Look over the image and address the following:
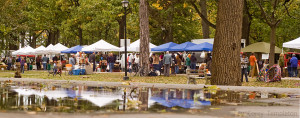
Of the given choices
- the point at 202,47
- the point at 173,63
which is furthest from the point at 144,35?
the point at 202,47

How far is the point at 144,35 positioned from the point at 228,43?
11.3 metres

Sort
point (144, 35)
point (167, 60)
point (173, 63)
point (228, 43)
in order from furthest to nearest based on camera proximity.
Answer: point (173, 63) → point (167, 60) → point (144, 35) → point (228, 43)

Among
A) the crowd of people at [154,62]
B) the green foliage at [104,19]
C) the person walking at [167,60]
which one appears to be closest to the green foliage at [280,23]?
the green foliage at [104,19]

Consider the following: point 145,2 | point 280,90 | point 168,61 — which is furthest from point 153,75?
point 280,90

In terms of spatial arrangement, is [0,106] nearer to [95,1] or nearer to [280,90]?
[280,90]

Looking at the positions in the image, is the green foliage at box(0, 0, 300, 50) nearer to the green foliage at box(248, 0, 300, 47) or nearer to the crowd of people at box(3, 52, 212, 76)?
the green foliage at box(248, 0, 300, 47)

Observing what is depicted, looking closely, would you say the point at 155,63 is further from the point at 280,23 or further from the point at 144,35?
the point at 280,23

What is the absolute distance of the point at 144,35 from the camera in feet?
102

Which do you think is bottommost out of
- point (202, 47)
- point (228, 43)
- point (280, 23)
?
point (228, 43)

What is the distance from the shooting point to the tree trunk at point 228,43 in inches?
791

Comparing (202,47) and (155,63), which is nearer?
(155,63)

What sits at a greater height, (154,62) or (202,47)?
(202,47)

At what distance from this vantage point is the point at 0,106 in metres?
11.6

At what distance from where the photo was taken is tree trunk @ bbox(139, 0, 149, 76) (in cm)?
3061
